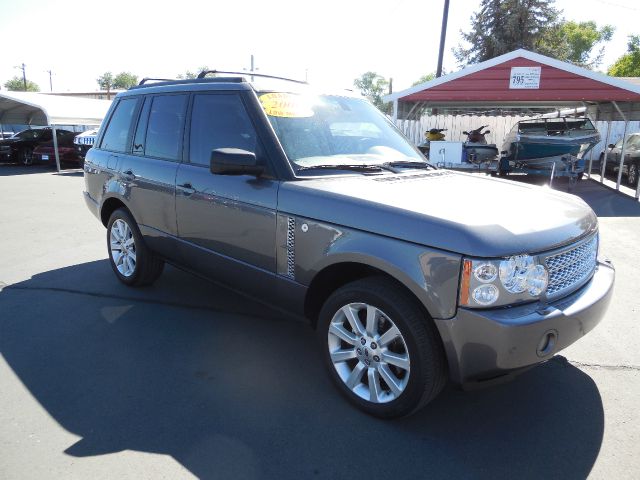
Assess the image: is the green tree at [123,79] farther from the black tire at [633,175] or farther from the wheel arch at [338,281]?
the wheel arch at [338,281]

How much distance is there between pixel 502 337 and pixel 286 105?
2.23 m

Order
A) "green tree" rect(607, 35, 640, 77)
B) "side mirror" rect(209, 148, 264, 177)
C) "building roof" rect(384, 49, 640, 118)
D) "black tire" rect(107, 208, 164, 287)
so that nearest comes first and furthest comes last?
1. "side mirror" rect(209, 148, 264, 177)
2. "black tire" rect(107, 208, 164, 287)
3. "building roof" rect(384, 49, 640, 118)
4. "green tree" rect(607, 35, 640, 77)

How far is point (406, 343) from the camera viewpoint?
268 cm

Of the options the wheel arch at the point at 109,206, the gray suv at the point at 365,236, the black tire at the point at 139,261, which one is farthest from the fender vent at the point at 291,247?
the wheel arch at the point at 109,206

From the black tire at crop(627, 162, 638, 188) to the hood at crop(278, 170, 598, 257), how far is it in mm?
13196

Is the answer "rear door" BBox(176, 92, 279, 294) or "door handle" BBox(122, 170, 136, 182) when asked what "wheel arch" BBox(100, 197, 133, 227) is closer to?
"door handle" BBox(122, 170, 136, 182)

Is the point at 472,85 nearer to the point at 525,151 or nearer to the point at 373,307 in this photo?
the point at 525,151

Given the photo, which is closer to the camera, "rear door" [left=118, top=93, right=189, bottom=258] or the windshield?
the windshield

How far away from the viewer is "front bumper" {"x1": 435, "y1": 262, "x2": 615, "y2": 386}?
7.84 ft

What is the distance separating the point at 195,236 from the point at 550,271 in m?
2.64

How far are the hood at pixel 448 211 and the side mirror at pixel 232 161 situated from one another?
0.27 meters

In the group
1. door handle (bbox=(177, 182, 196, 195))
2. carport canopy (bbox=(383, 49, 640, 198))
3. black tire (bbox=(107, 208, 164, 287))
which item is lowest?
black tire (bbox=(107, 208, 164, 287))

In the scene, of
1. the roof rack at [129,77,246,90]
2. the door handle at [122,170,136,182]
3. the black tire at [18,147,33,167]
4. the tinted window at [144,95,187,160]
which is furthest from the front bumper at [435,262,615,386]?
the black tire at [18,147,33,167]

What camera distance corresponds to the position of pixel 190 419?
2928mm
